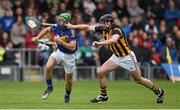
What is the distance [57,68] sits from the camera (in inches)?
1075

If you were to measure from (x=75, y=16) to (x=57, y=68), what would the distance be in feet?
8.77

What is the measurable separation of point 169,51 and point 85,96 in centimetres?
Answer: 899

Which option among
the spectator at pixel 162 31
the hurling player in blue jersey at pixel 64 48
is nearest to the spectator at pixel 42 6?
the spectator at pixel 162 31

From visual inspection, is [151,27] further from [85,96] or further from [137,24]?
[85,96]

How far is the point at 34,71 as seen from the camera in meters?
27.3

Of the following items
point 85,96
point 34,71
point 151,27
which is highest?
point 151,27

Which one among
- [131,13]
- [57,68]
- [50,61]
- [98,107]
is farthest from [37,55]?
[98,107]

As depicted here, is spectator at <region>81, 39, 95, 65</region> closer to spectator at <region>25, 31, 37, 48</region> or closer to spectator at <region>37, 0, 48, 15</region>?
spectator at <region>25, 31, 37, 48</region>

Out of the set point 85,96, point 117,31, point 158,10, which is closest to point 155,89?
point 117,31

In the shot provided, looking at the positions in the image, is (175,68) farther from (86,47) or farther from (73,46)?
(73,46)

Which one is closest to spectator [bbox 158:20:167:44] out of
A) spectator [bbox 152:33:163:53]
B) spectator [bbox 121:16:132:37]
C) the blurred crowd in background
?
the blurred crowd in background

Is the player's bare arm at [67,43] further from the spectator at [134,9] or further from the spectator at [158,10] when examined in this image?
the spectator at [158,10]

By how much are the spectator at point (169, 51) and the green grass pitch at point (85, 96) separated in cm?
111

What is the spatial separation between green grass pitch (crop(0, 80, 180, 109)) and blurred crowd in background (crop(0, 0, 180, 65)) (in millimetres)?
1405
